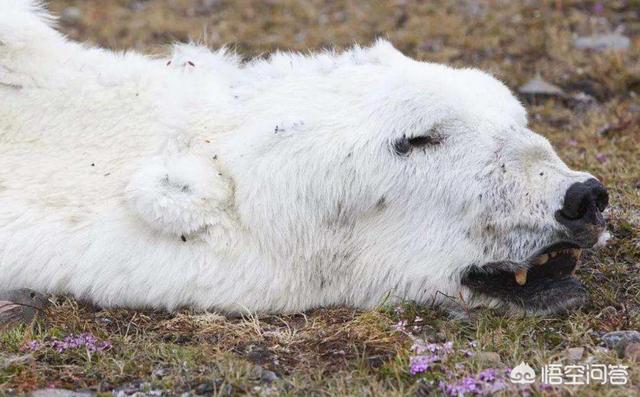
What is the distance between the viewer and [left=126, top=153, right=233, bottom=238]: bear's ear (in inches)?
169

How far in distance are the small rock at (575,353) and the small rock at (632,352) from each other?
0.18 metres

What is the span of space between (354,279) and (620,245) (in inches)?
63.7

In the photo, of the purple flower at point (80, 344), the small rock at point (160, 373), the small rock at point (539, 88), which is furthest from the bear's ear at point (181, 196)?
the small rock at point (539, 88)

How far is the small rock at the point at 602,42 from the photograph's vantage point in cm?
907

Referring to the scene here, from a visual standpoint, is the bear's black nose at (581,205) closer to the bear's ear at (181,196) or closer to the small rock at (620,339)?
the small rock at (620,339)

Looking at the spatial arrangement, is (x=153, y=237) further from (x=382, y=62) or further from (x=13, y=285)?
(x=382, y=62)

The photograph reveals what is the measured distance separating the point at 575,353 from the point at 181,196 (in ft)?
6.18

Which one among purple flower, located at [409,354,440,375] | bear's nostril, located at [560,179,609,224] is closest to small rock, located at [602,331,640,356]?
bear's nostril, located at [560,179,609,224]

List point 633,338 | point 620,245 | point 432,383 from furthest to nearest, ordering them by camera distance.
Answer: point 620,245 → point 633,338 → point 432,383

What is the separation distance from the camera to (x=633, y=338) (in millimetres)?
3971

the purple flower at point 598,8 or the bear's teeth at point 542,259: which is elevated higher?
the purple flower at point 598,8

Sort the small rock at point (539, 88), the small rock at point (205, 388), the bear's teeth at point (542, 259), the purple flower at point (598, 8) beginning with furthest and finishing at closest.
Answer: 1. the purple flower at point (598, 8)
2. the small rock at point (539, 88)
3. the bear's teeth at point (542, 259)
4. the small rock at point (205, 388)

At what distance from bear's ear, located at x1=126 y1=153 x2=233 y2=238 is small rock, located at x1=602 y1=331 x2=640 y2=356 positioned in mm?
1796

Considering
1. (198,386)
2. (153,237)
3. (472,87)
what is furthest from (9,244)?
(472,87)
